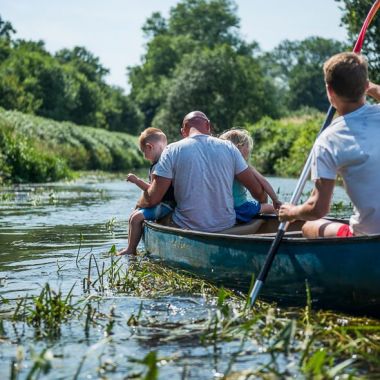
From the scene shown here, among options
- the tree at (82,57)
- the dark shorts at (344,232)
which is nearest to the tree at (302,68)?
the tree at (82,57)

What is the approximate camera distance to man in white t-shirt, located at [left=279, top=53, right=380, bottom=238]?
502cm

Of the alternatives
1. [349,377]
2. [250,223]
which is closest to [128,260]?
[250,223]

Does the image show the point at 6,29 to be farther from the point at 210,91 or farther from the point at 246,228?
the point at 246,228

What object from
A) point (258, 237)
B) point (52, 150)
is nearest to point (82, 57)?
point (52, 150)

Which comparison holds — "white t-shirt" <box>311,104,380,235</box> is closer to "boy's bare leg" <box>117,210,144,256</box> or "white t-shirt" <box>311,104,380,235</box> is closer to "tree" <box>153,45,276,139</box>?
"boy's bare leg" <box>117,210,144,256</box>

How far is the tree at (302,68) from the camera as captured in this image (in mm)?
102562

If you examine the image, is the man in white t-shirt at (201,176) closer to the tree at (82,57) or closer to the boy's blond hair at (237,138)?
the boy's blond hair at (237,138)

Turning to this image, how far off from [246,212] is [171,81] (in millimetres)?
54562

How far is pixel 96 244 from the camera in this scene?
9766 mm

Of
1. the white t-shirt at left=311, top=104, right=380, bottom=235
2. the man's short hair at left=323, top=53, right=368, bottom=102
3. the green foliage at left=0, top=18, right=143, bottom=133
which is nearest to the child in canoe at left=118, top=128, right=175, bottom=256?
the white t-shirt at left=311, top=104, right=380, bottom=235

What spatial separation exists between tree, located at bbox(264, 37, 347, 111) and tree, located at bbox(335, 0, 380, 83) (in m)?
67.6

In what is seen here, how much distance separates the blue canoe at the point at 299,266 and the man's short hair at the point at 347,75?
2.91 feet

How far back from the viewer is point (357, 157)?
199 inches

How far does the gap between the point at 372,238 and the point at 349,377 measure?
143 cm
